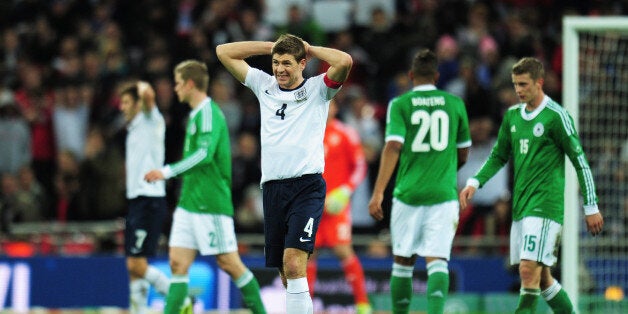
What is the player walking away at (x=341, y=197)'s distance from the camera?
13578 mm

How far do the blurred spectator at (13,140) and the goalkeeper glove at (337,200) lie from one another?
237 inches

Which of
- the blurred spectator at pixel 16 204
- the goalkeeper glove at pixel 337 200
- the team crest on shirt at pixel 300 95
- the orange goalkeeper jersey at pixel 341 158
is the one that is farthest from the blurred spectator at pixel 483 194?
the team crest on shirt at pixel 300 95

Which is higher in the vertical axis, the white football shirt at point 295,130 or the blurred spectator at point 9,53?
the blurred spectator at point 9,53

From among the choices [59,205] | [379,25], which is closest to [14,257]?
[59,205]

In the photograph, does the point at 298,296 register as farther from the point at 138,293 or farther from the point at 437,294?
the point at 138,293

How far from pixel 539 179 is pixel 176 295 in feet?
10.9

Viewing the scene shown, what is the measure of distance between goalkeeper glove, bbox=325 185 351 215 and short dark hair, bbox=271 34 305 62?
4429 millimetres

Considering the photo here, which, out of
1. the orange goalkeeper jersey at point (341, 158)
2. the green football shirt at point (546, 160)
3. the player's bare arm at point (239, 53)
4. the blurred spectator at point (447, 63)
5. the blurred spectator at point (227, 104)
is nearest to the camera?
the player's bare arm at point (239, 53)

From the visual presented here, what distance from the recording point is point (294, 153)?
30.5 feet

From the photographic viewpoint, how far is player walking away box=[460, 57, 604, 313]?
32.3 feet

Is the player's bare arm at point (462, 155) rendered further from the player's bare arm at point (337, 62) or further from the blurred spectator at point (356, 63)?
the blurred spectator at point (356, 63)

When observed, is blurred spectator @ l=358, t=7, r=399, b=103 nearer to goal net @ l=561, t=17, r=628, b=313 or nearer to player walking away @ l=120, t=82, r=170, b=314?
goal net @ l=561, t=17, r=628, b=313

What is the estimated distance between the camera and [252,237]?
1661cm

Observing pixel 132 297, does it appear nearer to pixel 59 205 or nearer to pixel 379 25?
pixel 59 205
